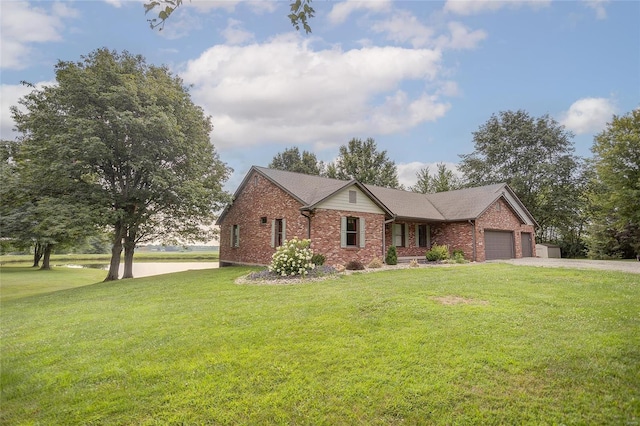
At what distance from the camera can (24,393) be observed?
466 centimetres

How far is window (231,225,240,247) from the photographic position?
2259 cm

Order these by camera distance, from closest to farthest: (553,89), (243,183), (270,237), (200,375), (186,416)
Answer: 1. (186,416)
2. (200,375)
3. (553,89)
4. (270,237)
5. (243,183)

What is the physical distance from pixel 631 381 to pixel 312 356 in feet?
13.1

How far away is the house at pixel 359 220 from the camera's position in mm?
17578

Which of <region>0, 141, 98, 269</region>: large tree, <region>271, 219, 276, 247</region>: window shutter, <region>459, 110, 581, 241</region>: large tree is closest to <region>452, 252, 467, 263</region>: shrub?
<region>271, 219, 276, 247</region>: window shutter

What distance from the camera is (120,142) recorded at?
679 inches

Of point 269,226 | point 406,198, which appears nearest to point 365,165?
point 406,198

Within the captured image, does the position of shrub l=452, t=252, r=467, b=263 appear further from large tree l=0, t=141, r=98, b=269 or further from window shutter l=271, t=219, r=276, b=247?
large tree l=0, t=141, r=98, b=269

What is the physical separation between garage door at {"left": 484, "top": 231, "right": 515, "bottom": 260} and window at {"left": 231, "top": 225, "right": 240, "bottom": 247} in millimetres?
16219

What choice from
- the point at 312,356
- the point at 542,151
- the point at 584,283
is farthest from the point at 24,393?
the point at 542,151

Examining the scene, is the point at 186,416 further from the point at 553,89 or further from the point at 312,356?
the point at 553,89

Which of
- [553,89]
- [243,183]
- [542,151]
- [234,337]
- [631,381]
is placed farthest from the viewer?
[542,151]

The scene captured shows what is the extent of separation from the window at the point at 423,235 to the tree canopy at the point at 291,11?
20.5 metres

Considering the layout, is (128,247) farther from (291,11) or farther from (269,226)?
(291,11)
